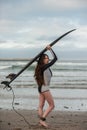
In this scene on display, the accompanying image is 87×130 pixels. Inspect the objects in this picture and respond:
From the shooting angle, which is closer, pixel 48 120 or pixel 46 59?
pixel 46 59

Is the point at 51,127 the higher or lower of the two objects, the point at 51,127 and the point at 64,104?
the higher

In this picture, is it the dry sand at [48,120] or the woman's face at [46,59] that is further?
the dry sand at [48,120]

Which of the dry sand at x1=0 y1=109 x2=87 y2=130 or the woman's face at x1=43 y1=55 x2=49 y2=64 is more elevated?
the woman's face at x1=43 y1=55 x2=49 y2=64

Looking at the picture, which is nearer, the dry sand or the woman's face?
the woman's face

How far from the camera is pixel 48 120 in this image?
1116cm

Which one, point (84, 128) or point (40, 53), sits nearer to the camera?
point (40, 53)

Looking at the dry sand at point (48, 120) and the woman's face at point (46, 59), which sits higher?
the woman's face at point (46, 59)

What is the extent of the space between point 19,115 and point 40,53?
325cm

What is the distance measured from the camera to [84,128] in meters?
9.81

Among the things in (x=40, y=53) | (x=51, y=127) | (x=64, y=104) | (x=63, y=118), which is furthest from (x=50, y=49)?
(x=64, y=104)

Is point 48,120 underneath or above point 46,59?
underneath

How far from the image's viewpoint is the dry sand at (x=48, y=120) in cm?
988

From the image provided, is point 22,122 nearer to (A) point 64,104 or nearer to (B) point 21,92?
(A) point 64,104

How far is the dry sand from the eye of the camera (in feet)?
32.4
